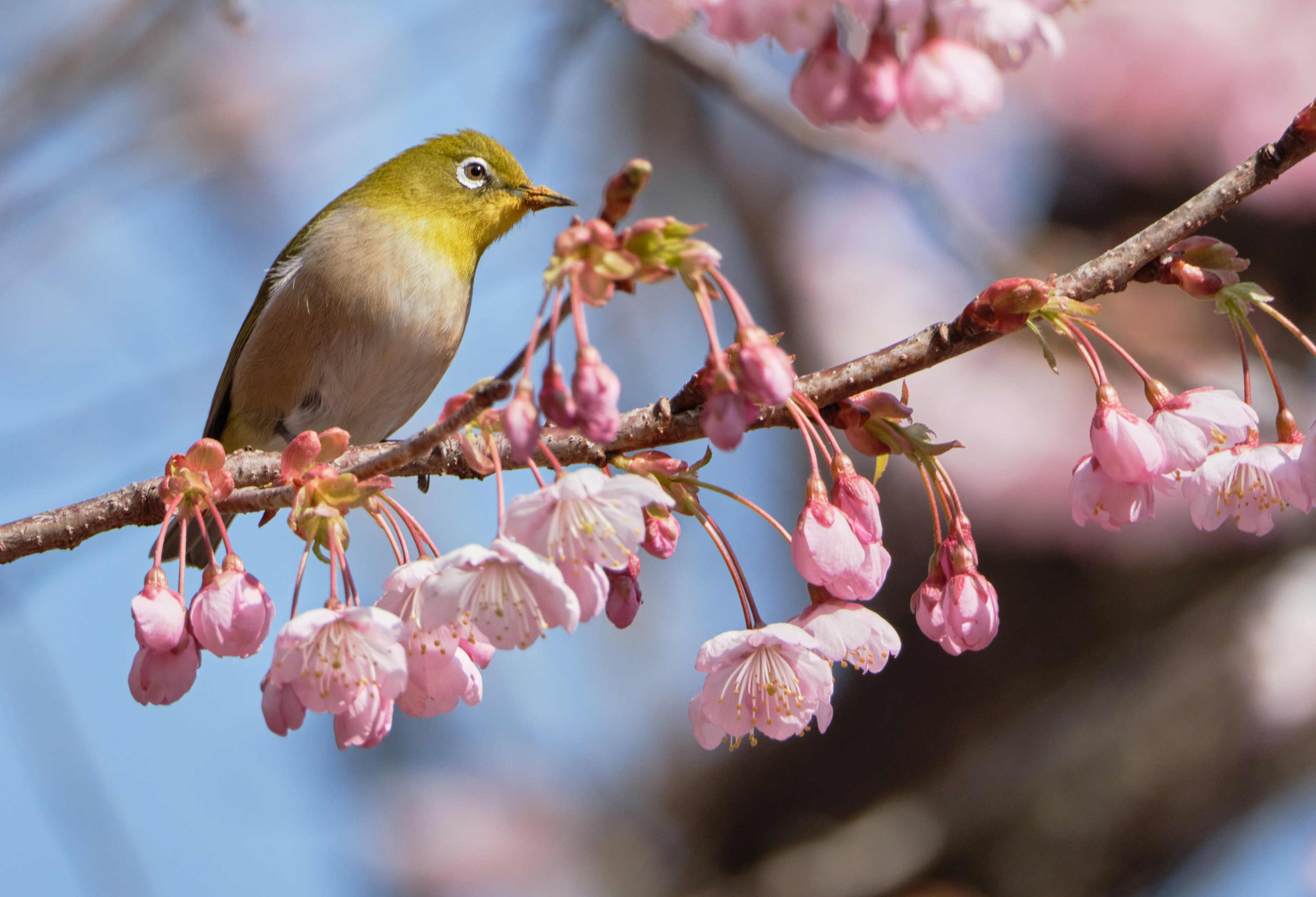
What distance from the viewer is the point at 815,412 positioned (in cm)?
187

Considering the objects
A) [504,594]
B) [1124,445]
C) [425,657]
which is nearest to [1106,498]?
[1124,445]

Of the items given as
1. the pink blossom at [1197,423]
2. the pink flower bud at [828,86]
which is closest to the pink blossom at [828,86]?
the pink flower bud at [828,86]

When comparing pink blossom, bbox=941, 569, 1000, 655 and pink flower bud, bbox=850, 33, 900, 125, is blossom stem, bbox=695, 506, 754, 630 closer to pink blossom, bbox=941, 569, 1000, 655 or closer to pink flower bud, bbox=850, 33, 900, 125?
pink blossom, bbox=941, 569, 1000, 655

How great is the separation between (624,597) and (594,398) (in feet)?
2.11

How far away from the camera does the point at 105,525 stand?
7.11 ft

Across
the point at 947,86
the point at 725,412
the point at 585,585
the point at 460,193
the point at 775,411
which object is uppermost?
the point at 460,193

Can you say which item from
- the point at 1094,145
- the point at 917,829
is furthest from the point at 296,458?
the point at 1094,145

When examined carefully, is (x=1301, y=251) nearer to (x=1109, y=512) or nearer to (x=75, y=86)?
(x=1109, y=512)

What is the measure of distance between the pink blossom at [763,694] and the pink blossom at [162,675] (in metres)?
0.85

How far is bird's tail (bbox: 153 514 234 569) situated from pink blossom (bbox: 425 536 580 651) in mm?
1838

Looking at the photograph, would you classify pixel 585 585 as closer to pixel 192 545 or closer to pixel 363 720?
pixel 363 720

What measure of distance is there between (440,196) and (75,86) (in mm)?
1406

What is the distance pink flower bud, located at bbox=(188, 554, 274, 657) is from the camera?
70.5 inches

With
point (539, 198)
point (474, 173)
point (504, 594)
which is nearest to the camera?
point (504, 594)
